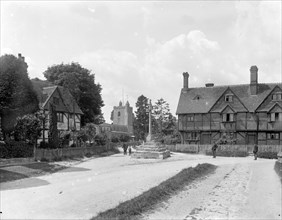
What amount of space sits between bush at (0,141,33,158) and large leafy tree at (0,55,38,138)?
2.39m

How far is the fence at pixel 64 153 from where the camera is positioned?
28.1m

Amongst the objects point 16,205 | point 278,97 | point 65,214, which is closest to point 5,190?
point 16,205

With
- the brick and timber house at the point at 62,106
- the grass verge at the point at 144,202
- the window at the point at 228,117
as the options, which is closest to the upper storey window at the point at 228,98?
the window at the point at 228,117

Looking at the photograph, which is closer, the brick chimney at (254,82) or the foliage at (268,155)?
the foliage at (268,155)

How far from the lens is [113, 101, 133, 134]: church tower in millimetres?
123200

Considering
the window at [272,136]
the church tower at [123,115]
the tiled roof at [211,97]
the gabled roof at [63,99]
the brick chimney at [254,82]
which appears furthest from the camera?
the church tower at [123,115]

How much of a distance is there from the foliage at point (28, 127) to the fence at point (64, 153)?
2.55 metres

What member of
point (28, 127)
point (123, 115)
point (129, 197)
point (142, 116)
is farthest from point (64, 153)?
point (123, 115)

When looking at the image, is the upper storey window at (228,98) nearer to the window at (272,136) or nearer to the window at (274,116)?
the window at (274,116)

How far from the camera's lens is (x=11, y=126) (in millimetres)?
29188

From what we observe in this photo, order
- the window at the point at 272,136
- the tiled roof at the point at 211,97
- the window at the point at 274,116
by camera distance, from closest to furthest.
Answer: the window at the point at 272,136 → the window at the point at 274,116 → the tiled roof at the point at 211,97

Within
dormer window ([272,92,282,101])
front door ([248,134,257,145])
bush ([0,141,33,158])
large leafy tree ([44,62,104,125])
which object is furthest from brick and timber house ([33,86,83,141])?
dormer window ([272,92,282,101])

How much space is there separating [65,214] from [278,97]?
4431 centimetres

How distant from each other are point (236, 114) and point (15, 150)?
33.0m
